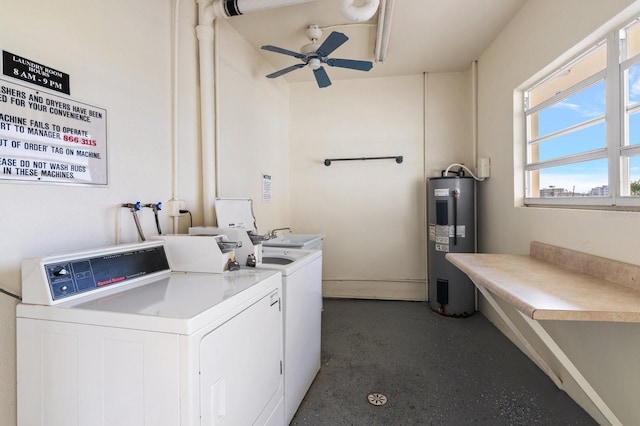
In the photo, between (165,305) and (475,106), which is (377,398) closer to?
(165,305)

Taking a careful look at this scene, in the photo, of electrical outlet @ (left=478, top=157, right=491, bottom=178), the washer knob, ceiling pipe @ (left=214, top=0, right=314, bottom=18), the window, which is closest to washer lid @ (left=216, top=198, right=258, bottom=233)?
the washer knob

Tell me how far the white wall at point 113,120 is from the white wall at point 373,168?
4.88ft

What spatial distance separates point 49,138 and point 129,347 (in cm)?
99

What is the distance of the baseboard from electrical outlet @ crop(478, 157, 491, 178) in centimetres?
148

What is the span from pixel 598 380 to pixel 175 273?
2.37 meters

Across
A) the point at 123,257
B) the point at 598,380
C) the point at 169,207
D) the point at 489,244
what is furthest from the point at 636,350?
the point at 169,207

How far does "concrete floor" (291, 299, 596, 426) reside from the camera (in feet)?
5.86

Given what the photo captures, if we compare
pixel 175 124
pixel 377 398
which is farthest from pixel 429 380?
pixel 175 124

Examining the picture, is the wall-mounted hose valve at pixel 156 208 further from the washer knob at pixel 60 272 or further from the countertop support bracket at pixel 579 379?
the countertop support bracket at pixel 579 379

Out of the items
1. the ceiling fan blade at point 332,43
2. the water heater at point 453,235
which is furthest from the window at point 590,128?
the ceiling fan blade at point 332,43

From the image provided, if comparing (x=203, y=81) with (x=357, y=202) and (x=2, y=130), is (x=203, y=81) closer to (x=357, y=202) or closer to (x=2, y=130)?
(x=2, y=130)

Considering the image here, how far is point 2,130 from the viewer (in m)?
1.15

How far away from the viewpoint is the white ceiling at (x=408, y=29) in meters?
2.48

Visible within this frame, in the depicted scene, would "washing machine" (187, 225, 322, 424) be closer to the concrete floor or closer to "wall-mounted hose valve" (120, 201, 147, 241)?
the concrete floor
